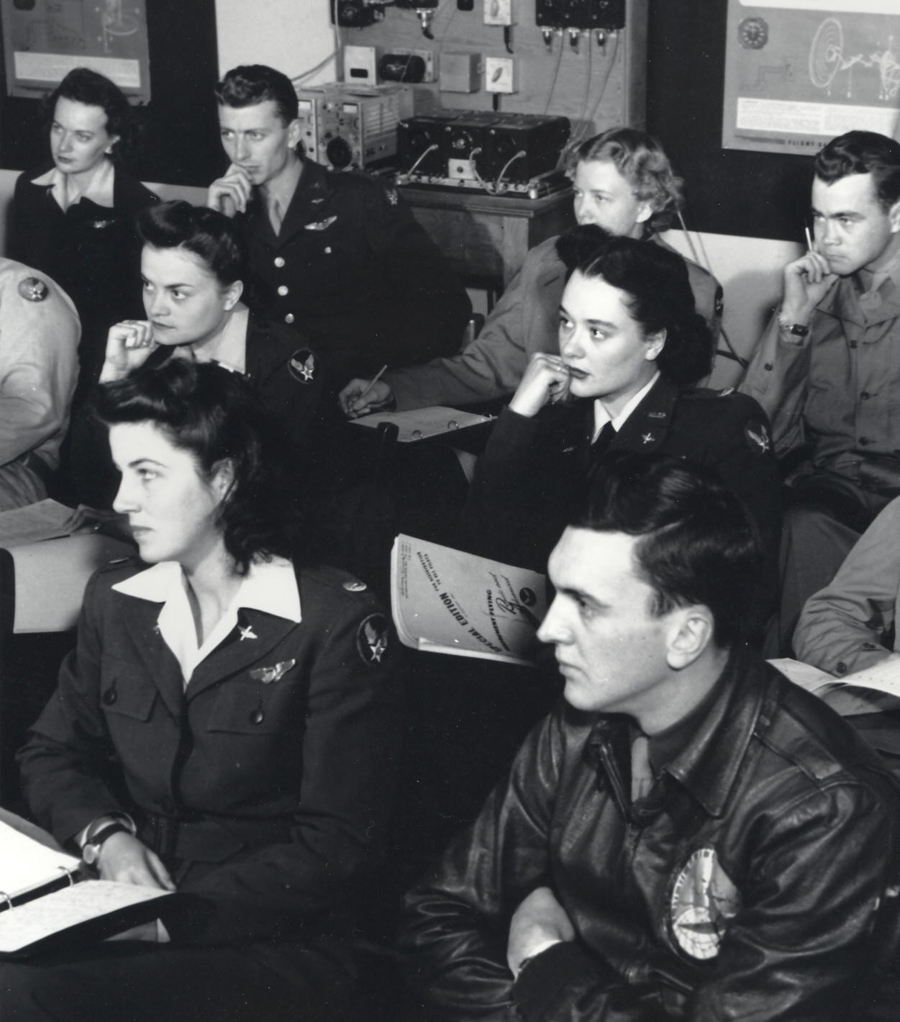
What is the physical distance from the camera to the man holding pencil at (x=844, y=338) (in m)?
3.35

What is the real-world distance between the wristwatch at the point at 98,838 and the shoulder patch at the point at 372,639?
0.40 m

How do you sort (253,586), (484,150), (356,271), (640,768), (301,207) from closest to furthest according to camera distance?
(640,768), (253,586), (301,207), (356,271), (484,150)

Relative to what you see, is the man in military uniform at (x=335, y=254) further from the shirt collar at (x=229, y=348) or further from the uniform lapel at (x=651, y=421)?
the uniform lapel at (x=651, y=421)

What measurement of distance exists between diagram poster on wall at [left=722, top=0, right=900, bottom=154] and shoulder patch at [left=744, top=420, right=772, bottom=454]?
206cm

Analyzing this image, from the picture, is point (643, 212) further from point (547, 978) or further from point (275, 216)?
point (547, 978)

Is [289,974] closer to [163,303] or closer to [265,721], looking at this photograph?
[265,721]

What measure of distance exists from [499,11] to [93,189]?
1.48 meters

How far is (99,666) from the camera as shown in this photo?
2.08 m

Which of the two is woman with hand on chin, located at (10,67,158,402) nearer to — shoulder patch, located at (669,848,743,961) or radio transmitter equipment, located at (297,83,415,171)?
radio transmitter equipment, located at (297,83,415,171)

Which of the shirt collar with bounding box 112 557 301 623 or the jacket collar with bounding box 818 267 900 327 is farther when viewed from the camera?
the jacket collar with bounding box 818 267 900 327

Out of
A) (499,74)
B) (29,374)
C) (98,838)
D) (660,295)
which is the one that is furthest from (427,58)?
(98,838)

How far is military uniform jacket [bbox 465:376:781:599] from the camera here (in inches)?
105

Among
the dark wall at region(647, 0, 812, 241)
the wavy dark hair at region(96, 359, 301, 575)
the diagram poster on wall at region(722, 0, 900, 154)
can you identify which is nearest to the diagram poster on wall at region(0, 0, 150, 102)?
the dark wall at region(647, 0, 812, 241)

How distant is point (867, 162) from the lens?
3.34 meters
